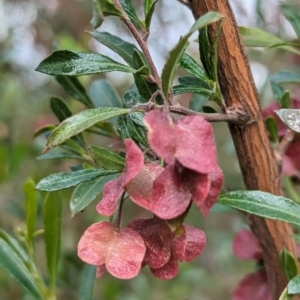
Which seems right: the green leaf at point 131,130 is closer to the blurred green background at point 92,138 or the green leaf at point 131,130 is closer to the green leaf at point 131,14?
the green leaf at point 131,14

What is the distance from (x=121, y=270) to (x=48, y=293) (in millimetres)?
356

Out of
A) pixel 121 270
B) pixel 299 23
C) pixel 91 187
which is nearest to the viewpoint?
pixel 121 270


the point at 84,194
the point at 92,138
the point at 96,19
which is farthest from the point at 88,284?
the point at 92,138

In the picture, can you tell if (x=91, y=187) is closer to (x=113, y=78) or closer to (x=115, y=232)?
(x=115, y=232)

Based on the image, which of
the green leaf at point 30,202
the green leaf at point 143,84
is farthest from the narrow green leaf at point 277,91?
the green leaf at point 30,202

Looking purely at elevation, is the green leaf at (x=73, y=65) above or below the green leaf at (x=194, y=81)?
above

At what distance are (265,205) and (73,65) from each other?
0.82 ft

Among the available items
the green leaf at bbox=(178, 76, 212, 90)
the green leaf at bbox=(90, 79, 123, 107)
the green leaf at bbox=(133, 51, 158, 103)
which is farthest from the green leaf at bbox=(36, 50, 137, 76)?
the green leaf at bbox=(90, 79, 123, 107)

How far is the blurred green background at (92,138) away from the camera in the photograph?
1.32 m

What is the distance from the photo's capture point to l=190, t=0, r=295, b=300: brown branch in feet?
1.85

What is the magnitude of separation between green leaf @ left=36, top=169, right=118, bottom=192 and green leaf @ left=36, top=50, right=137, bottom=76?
0.35 ft

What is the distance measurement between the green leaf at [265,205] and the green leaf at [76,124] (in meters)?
0.15

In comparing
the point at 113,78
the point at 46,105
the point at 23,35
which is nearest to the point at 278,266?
the point at 46,105

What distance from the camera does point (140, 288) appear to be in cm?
163
